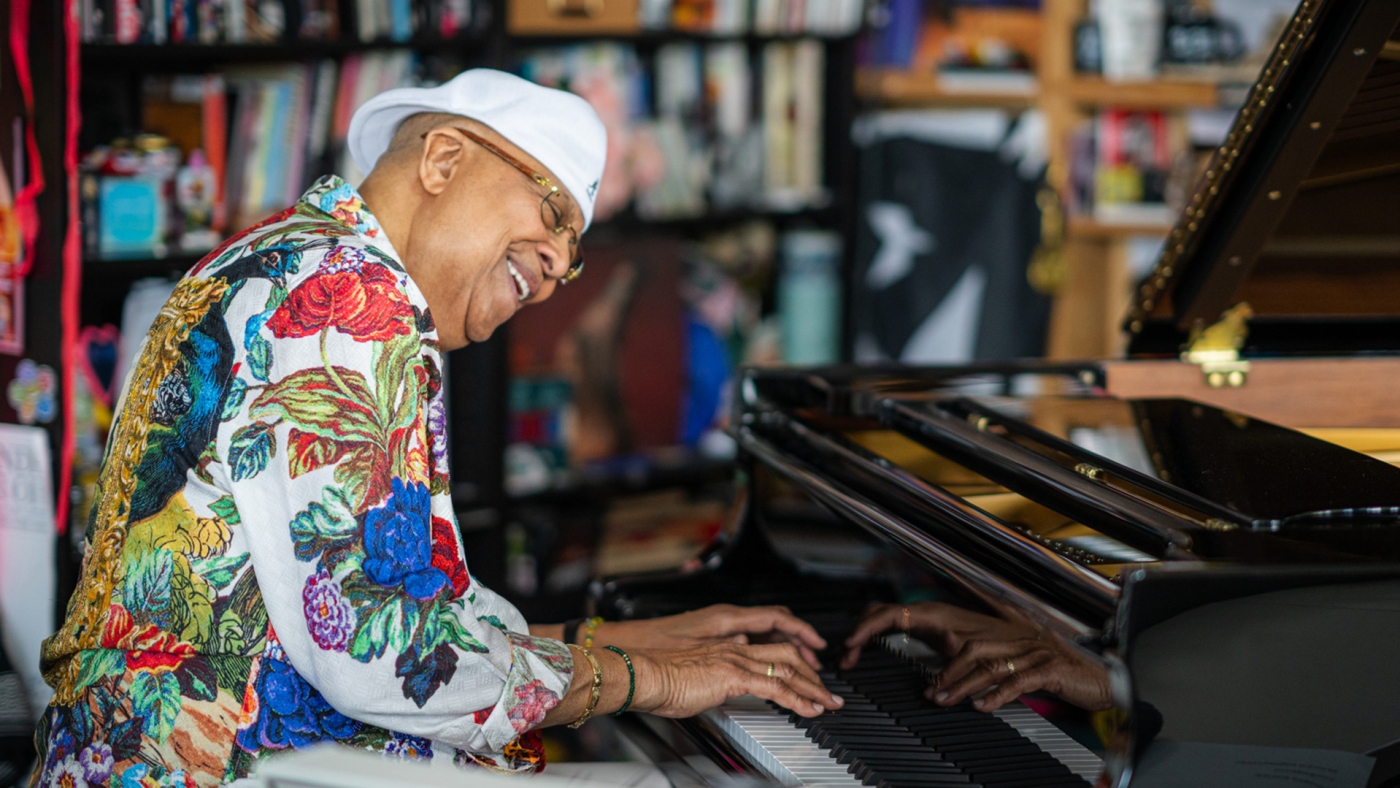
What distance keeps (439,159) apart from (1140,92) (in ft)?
10.6

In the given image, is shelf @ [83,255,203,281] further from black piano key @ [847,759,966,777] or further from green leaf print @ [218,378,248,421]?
black piano key @ [847,759,966,777]

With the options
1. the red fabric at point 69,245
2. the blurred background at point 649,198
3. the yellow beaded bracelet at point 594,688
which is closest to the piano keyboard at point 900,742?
the yellow beaded bracelet at point 594,688

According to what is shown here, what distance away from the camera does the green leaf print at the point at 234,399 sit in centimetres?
114

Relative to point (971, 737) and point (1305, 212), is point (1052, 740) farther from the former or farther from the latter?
point (1305, 212)

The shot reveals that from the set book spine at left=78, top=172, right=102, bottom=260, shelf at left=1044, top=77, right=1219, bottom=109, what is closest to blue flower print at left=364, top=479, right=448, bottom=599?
book spine at left=78, top=172, right=102, bottom=260

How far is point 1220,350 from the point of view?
2023 mm

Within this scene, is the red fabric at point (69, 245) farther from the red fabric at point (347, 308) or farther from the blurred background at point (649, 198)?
the red fabric at point (347, 308)

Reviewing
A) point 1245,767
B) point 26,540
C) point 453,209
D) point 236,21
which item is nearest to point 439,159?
point 453,209

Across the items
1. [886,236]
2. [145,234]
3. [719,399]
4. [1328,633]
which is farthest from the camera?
[886,236]

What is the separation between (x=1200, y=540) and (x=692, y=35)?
2.51 meters

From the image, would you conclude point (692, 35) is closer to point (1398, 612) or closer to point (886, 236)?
point (886, 236)

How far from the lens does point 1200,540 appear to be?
1.12m

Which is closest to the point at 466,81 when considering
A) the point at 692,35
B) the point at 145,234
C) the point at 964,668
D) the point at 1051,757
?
the point at 964,668

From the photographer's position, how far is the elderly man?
1115 mm
